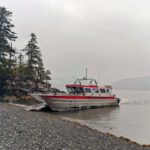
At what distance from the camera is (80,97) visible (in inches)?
1838

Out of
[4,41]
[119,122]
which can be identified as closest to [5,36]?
[4,41]

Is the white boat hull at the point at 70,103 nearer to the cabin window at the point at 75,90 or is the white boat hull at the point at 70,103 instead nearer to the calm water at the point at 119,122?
the cabin window at the point at 75,90

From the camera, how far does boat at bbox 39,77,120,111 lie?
4278 centimetres

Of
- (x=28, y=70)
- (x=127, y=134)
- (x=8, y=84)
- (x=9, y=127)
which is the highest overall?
(x=28, y=70)

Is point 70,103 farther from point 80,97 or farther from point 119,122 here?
point 119,122

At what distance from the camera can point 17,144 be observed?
1170cm

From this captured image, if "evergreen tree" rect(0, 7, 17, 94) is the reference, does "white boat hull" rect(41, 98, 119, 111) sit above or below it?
below

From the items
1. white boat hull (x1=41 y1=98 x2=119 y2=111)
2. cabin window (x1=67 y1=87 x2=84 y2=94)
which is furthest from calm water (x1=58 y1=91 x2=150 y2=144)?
cabin window (x1=67 y1=87 x2=84 y2=94)

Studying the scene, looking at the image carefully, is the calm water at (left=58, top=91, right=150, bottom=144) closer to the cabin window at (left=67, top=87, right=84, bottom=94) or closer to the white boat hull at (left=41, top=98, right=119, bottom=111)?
the white boat hull at (left=41, top=98, right=119, bottom=111)

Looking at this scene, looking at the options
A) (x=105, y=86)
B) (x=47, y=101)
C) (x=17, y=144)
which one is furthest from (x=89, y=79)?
(x=17, y=144)

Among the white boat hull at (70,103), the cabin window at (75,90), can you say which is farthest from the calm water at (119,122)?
the cabin window at (75,90)

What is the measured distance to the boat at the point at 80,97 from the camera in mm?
42781

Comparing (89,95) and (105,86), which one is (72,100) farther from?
(105,86)

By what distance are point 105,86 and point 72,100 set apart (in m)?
11.3
